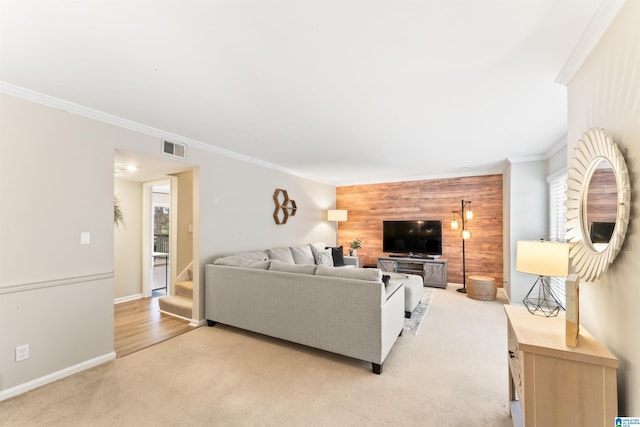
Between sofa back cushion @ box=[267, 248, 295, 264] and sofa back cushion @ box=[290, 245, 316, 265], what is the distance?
0.53 ft

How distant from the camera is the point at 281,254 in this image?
185 inches

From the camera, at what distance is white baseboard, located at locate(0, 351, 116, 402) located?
7.04 feet

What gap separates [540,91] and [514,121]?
0.73m

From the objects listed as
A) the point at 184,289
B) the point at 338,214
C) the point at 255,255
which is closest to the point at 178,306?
the point at 184,289

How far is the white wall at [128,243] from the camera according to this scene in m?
4.65

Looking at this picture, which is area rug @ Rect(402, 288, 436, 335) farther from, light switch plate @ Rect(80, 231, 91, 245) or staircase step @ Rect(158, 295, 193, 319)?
light switch plate @ Rect(80, 231, 91, 245)

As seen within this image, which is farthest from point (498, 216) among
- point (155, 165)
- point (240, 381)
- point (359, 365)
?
point (155, 165)

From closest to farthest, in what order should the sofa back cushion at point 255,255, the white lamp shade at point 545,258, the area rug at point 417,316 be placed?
the white lamp shade at point 545,258, the area rug at point 417,316, the sofa back cushion at point 255,255

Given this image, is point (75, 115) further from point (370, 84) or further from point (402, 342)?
point (402, 342)

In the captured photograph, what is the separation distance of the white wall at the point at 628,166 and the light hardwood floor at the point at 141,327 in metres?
3.87

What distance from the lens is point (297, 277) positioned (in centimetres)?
293

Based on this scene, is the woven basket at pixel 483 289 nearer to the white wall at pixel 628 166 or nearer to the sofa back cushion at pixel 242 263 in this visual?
the white wall at pixel 628 166

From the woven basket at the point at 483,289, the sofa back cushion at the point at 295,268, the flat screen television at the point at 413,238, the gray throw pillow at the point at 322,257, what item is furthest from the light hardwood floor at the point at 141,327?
the woven basket at the point at 483,289

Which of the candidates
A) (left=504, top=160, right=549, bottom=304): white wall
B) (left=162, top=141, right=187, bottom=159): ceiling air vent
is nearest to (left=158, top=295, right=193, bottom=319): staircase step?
(left=162, top=141, right=187, bottom=159): ceiling air vent
